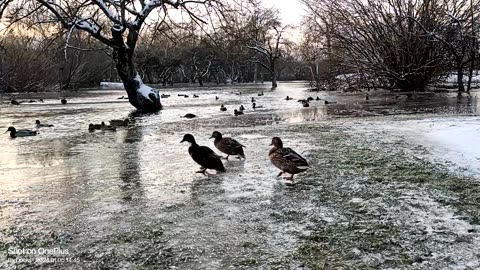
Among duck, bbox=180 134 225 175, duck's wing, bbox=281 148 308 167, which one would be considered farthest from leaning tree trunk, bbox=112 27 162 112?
duck's wing, bbox=281 148 308 167

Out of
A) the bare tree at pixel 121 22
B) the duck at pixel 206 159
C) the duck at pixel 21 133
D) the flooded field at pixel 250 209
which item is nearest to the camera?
the flooded field at pixel 250 209

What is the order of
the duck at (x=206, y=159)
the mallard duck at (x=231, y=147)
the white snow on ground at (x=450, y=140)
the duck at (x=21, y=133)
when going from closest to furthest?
the duck at (x=206, y=159) < the white snow on ground at (x=450, y=140) < the mallard duck at (x=231, y=147) < the duck at (x=21, y=133)

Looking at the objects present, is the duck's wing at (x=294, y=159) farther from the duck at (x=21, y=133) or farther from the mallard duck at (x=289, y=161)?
the duck at (x=21, y=133)

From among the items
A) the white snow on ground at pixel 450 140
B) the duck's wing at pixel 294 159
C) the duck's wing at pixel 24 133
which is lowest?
the white snow on ground at pixel 450 140

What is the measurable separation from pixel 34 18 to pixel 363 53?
20.3 meters

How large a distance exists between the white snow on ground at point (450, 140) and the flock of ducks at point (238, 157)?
2.27m

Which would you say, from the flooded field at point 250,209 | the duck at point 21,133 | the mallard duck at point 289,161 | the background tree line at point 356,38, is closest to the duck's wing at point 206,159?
the flooded field at point 250,209

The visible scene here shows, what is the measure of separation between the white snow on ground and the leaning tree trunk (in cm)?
1210

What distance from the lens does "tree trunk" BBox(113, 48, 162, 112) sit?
20281mm

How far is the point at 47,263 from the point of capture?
11.1 feet

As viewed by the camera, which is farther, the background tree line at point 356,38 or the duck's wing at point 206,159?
the background tree line at point 356,38

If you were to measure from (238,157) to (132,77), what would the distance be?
14265 millimetres

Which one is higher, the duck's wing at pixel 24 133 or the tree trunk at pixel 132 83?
the tree trunk at pixel 132 83

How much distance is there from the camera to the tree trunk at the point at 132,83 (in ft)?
66.5
